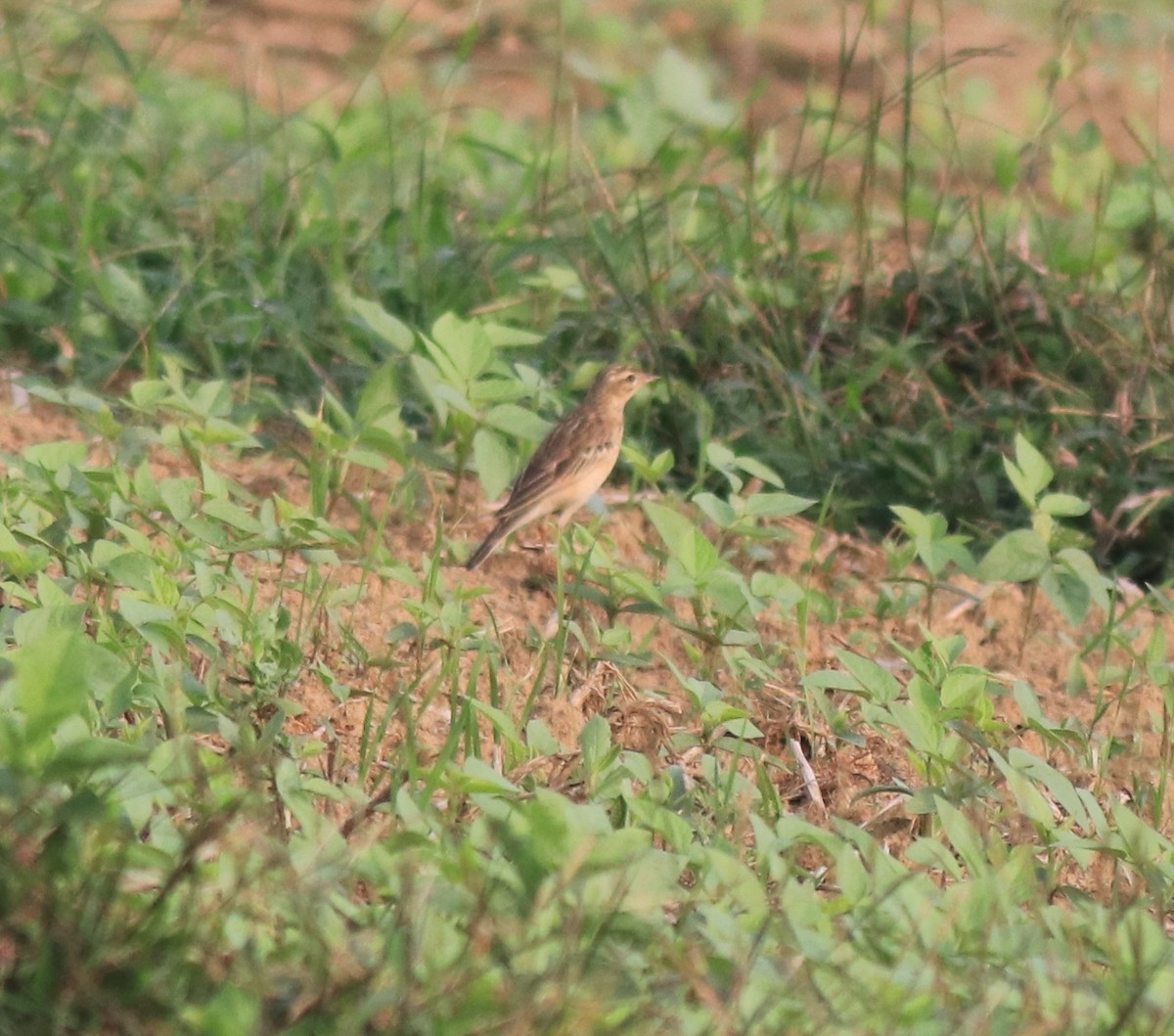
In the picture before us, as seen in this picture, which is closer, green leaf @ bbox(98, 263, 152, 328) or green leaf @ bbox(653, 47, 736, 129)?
green leaf @ bbox(98, 263, 152, 328)

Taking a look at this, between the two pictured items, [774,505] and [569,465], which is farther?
[569,465]

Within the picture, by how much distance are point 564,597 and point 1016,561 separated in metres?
1.03

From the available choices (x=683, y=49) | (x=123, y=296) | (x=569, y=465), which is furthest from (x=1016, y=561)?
(x=683, y=49)

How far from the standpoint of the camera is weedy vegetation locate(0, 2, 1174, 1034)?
2553 mm

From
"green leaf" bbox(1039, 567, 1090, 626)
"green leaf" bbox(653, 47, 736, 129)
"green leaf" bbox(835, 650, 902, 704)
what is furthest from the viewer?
"green leaf" bbox(653, 47, 736, 129)

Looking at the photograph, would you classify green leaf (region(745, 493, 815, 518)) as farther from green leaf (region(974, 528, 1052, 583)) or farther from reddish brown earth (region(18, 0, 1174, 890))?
green leaf (region(974, 528, 1052, 583))

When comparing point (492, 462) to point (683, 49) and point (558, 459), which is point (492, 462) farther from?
point (683, 49)

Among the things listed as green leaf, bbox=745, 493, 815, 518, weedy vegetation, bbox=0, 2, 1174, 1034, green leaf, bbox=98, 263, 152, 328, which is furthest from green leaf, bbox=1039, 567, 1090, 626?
green leaf, bbox=98, 263, 152, 328

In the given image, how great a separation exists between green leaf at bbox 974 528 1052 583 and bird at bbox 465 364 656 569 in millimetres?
1039

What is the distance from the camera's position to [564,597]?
14.4 feet

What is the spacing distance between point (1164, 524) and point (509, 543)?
6.16ft

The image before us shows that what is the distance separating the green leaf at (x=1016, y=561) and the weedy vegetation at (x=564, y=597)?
63 millimetres

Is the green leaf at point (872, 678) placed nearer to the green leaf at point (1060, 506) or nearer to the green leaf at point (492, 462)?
the green leaf at point (1060, 506)

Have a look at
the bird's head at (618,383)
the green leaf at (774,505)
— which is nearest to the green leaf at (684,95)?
the bird's head at (618,383)
